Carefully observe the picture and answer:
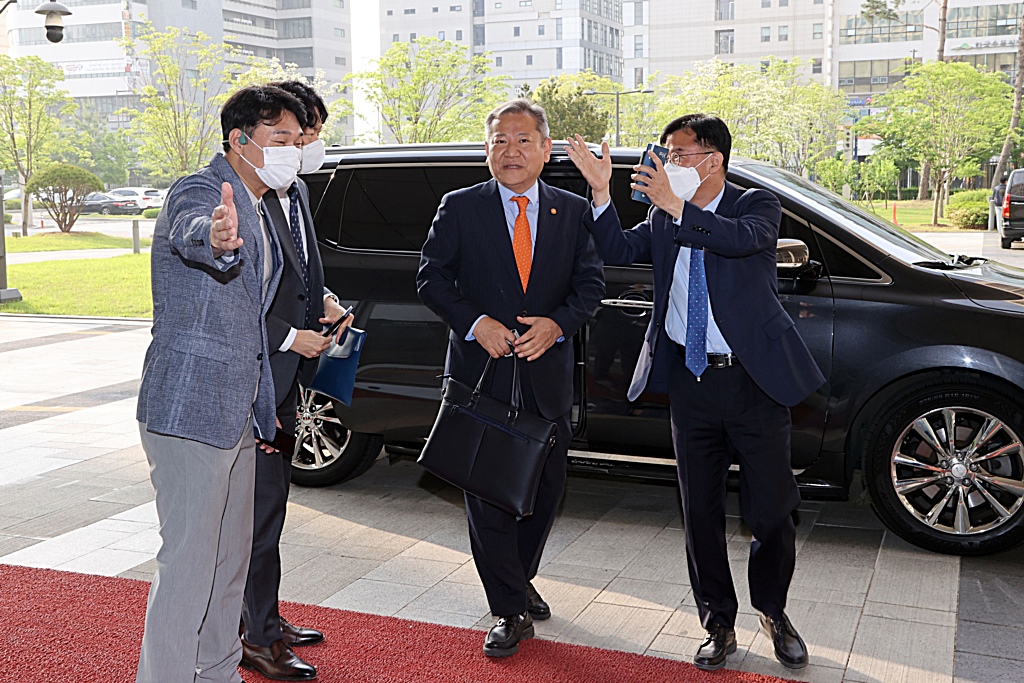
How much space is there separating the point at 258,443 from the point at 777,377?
1710 mm

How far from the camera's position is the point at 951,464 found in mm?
4801

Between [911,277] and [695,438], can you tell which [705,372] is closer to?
Result: [695,438]

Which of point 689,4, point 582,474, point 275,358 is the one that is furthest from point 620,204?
point 689,4

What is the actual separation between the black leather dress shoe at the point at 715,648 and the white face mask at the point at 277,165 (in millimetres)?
2079

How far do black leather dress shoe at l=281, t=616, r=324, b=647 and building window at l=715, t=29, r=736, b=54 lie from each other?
105m

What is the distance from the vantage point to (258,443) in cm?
359

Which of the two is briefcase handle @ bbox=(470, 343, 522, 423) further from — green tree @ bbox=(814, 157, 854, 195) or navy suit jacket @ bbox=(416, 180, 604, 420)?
green tree @ bbox=(814, 157, 854, 195)

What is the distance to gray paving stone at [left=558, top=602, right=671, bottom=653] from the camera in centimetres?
400

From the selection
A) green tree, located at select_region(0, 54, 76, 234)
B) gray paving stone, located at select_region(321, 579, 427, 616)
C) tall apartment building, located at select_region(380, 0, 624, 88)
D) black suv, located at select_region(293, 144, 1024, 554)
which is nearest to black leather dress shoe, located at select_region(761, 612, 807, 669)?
black suv, located at select_region(293, 144, 1024, 554)

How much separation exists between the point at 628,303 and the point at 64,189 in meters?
29.3

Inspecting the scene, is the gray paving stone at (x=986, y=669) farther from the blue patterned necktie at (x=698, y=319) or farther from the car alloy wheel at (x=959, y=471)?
the blue patterned necktie at (x=698, y=319)

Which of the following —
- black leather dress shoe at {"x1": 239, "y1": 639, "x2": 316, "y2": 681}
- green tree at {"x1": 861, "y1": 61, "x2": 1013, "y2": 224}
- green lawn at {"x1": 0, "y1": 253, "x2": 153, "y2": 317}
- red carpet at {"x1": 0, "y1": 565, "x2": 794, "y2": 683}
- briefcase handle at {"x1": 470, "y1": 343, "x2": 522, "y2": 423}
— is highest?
green tree at {"x1": 861, "y1": 61, "x2": 1013, "y2": 224}

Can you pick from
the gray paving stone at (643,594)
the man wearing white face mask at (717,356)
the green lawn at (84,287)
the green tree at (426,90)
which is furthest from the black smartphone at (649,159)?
the green tree at (426,90)

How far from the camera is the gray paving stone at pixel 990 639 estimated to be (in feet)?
12.5
